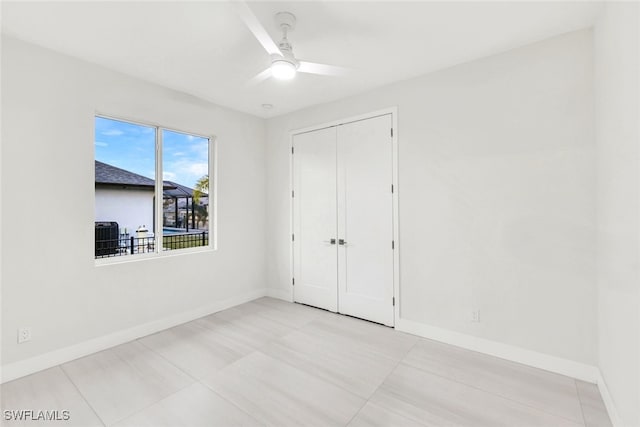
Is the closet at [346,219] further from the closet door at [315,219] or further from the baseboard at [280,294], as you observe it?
the baseboard at [280,294]

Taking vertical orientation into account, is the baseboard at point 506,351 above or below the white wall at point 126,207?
below

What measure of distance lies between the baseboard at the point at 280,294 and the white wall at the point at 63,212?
1.19m

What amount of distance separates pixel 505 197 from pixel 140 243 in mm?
3688

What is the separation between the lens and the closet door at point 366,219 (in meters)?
3.25

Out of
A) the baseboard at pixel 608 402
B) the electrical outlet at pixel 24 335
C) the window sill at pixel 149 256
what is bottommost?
the baseboard at pixel 608 402

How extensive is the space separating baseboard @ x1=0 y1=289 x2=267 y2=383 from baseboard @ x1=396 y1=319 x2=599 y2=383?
2.39m

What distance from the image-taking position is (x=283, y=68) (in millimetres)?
2039

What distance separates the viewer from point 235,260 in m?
4.02

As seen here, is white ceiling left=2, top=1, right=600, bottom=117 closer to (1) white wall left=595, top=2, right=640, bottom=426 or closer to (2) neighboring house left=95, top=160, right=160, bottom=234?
(1) white wall left=595, top=2, right=640, bottom=426

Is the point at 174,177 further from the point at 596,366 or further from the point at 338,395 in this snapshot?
the point at 596,366

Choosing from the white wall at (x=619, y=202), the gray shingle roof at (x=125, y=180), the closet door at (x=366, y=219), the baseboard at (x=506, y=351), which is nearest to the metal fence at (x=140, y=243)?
the gray shingle roof at (x=125, y=180)

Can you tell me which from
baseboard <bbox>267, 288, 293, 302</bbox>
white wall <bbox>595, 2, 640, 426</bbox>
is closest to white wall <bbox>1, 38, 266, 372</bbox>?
baseboard <bbox>267, 288, 293, 302</bbox>

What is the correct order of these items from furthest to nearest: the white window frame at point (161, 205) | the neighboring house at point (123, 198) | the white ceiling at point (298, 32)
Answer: the white window frame at point (161, 205), the neighboring house at point (123, 198), the white ceiling at point (298, 32)

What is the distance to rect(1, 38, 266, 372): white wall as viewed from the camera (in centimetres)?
228
